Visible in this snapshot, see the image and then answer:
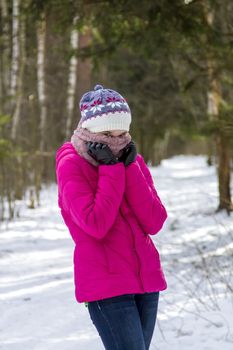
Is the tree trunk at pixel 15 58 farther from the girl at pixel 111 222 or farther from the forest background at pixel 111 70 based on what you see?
the girl at pixel 111 222

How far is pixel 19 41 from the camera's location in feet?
46.6

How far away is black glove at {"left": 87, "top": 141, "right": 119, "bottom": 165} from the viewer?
→ 2.64 meters

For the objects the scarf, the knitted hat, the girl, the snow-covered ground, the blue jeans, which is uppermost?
the knitted hat

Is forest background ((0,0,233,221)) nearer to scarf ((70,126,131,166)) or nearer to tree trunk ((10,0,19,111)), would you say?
tree trunk ((10,0,19,111))

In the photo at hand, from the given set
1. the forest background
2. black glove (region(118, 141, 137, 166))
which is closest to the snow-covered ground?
the forest background

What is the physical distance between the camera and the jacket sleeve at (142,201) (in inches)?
106

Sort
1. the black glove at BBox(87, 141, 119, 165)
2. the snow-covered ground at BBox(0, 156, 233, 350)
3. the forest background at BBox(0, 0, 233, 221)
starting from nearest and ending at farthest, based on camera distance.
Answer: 1. the black glove at BBox(87, 141, 119, 165)
2. the snow-covered ground at BBox(0, 156, 233, 350)
3. the forest background at BBox(0, 0, 233, 221)

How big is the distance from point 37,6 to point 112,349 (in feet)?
20.7

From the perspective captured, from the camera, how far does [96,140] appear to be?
2.72 metres

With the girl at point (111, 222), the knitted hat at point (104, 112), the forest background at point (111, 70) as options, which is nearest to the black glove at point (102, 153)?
the girl at point (111, 222)

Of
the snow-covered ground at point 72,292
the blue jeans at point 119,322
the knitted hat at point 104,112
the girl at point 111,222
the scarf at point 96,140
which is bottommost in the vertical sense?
the snow-covered ground at point 72,292

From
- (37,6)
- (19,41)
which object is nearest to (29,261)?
(37,6)

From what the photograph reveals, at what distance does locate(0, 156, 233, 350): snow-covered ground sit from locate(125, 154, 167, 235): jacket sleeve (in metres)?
2.11

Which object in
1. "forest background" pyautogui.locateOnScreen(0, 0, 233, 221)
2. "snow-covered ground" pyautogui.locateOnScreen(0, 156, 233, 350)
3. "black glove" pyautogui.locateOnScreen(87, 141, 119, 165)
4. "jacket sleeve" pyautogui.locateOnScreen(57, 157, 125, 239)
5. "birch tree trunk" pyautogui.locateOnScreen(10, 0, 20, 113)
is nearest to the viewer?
"jacket sleeve" pyautogui.locateOnScreen(57, 157, 125, 239)
